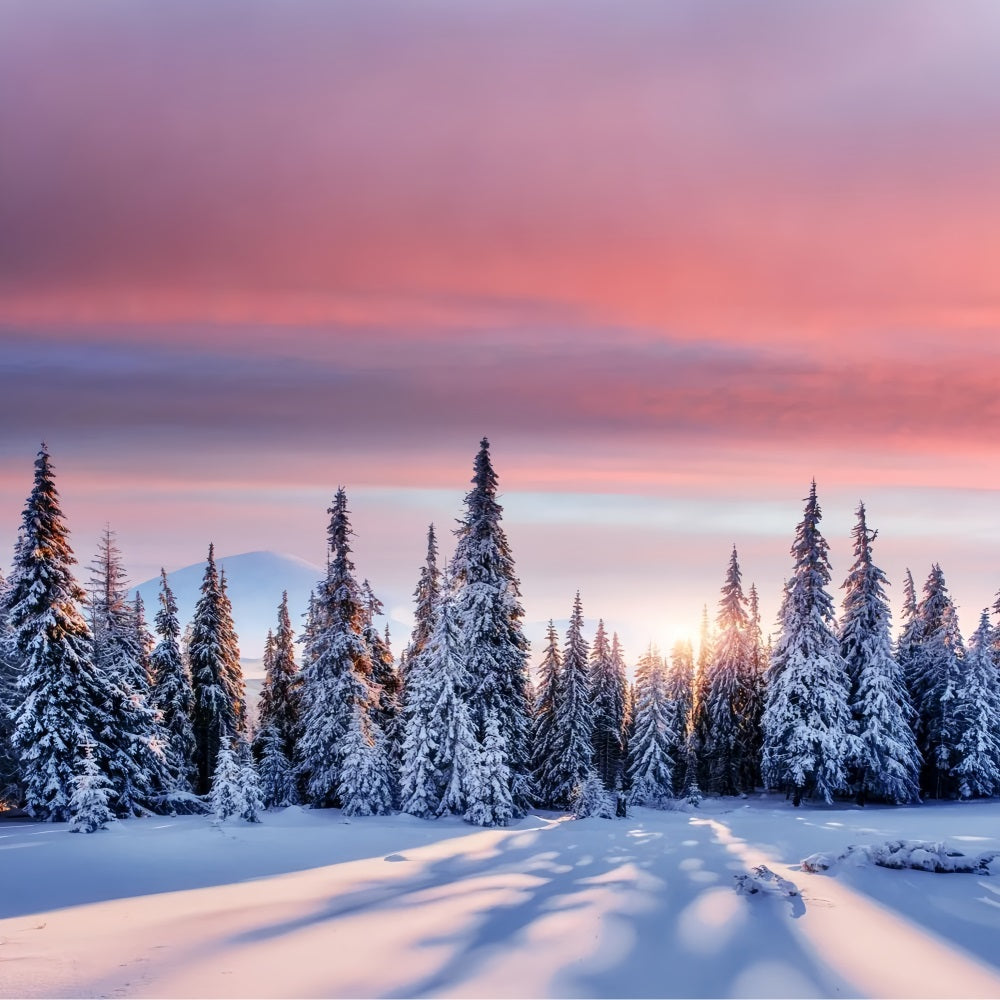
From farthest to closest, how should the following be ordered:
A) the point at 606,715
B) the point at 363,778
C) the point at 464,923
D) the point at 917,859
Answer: the point at 606,715 → the point at 363,778 → the point at 917,859 → the point at 464,923

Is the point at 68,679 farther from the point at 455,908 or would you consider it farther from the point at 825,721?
the point at 825,721

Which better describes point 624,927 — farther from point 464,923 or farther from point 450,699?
point 450,699

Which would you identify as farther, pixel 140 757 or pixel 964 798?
pixel 964 798

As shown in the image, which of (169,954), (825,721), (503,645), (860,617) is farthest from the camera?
(860,617)

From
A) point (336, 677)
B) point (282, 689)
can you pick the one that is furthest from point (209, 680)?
point (336, 677)

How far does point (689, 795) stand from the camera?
140 ft

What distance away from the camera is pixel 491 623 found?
1218 inches

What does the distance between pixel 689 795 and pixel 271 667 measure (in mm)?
28533

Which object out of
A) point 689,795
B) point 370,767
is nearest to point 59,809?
point 370,767

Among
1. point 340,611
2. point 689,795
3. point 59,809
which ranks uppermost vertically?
point 340,611

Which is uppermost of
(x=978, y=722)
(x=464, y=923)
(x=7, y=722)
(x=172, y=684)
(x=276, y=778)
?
(x=172, y=684)

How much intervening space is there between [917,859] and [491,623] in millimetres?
19258

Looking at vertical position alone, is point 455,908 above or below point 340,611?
below

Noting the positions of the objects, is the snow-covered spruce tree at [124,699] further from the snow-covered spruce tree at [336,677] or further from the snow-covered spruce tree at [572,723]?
the snow-covered spruce tree at [572,723]
